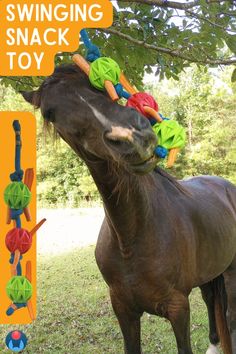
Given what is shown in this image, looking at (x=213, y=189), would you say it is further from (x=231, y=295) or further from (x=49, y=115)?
(x=49, y=115)

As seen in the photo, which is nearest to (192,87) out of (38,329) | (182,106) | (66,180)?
(182,106)

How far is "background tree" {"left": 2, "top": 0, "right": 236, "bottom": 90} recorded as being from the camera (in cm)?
225

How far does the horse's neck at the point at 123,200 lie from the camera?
1752mm

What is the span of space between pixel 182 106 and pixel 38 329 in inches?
737

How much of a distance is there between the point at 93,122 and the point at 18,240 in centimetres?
46

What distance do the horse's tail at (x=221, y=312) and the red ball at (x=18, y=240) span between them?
2.12 m

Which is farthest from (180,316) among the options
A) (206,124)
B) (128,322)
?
(206,124)

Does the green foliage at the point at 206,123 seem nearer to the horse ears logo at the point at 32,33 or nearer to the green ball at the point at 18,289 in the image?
the horse ears logo at the point at 32,33

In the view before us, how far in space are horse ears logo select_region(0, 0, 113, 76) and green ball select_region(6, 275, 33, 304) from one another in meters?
0.75

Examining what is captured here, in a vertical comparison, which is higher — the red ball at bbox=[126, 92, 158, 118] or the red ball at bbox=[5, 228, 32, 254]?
the red ball at bbox=[126, 92, 158, 118]

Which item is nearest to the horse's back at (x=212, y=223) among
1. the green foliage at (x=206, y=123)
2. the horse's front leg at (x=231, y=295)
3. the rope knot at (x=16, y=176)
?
the horse's front leg at (x=231, y=295)

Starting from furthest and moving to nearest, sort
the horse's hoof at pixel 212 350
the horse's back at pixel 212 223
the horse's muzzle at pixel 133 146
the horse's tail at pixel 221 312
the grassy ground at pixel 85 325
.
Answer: the grassy ground at pixel 85 325 < the horse's hoof at pixel 212 350 < the horse's tail at pixel 221 312 < the horse's back at pixel 212 223 < the horse's muzzle at pixel 133 146

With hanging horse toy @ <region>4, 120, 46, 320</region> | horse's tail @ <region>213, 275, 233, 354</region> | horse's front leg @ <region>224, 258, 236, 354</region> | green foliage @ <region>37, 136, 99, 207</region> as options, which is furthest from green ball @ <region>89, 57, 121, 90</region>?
green foliage @ <region>37, 136, 99, 207</region>

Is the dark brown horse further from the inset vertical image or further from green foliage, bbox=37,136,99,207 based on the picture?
green foliage, bbox=37,136,99,207
